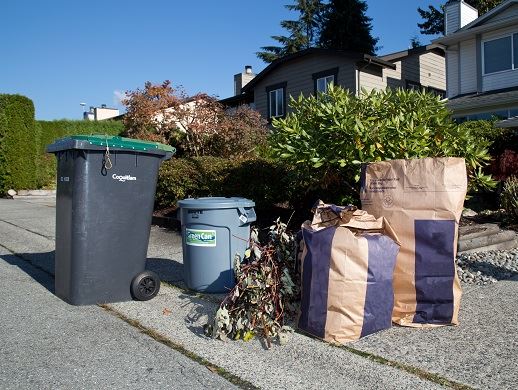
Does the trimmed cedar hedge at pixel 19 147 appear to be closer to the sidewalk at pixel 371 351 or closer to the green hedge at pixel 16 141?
the green hedge at pixel 16 141

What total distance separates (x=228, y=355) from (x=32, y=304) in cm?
231

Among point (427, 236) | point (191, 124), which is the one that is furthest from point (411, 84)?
point (427, 236)

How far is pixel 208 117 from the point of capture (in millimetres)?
11594

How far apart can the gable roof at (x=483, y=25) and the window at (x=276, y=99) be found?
24.8ft

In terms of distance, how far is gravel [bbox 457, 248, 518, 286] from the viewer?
→ 17.7 feet

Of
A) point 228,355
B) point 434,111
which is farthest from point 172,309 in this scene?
point 434,111

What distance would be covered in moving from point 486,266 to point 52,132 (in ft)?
61.7

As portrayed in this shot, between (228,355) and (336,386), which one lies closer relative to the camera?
(336,386)

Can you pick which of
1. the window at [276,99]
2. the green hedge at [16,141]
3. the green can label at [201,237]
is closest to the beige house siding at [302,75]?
the window at [276,99]

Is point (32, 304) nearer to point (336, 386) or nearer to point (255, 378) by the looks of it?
point (255, 378)

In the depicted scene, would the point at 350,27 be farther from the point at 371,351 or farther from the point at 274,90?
the point at 371,351

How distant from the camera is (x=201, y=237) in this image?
4711mm

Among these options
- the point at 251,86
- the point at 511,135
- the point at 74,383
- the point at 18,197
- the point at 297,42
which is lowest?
the point at 74,383

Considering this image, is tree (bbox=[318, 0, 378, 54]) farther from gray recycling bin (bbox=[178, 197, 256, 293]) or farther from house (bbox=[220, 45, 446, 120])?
gray recycling bin (bbox=[178, 197, 256, 293])
